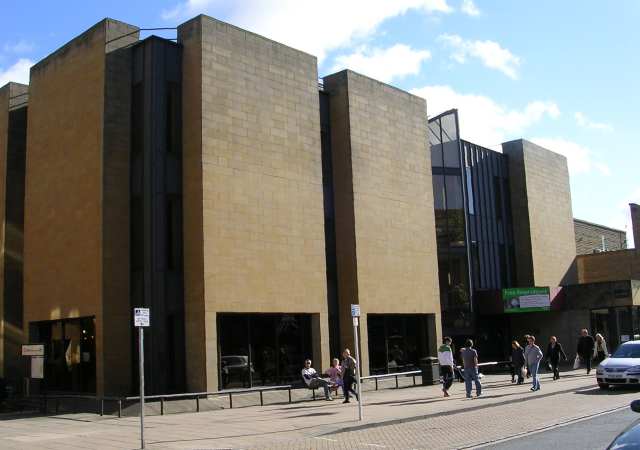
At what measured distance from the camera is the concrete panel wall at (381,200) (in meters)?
26.5

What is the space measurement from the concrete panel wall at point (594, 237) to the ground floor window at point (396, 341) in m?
21.0

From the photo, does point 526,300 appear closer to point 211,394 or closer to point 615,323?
point 615,323

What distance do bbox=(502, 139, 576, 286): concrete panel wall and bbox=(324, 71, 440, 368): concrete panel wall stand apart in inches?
343

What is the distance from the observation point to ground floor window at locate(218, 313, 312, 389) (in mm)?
22078

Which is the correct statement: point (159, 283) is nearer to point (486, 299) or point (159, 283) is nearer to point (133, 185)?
point (133, 185)

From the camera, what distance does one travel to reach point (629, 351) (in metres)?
20.0

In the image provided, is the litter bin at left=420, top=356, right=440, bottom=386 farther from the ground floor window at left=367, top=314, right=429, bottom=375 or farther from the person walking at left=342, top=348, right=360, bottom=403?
the person walking at left=342, top=348, right=360, bottom=403

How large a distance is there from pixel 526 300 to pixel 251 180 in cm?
1600

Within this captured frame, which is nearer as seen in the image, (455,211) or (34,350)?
(34,350)

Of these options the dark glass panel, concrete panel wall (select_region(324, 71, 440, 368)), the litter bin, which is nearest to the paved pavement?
the dark glass panel

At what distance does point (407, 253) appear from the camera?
94.3 feet

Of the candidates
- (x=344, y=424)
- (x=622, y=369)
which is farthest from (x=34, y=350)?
(x=622, y=369)

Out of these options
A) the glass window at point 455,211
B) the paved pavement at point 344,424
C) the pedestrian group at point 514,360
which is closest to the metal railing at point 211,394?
the paved pavement at point 344,424

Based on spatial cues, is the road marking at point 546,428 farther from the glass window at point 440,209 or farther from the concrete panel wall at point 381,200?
the glass window at point 440,209
